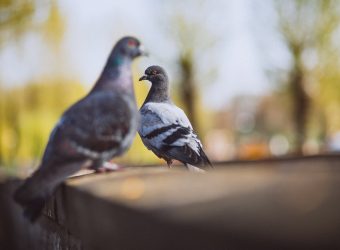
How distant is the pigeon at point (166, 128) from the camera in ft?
10.7

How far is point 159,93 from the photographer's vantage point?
3393mm

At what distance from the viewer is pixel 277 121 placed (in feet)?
261

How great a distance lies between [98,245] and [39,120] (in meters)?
19.7

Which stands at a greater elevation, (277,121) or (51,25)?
(51,25)

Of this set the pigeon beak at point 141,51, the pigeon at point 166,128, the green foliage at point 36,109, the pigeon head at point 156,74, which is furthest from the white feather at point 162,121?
the green foliage at point 36,109

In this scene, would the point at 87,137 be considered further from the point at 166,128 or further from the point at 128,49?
the point at 166,128

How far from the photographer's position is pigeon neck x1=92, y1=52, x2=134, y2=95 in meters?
2.72

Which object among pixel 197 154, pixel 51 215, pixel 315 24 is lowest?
pixel 51 215

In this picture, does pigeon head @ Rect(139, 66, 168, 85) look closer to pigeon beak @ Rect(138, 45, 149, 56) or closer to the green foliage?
pigeon beak @ Rect(138, 45, 149, 56)

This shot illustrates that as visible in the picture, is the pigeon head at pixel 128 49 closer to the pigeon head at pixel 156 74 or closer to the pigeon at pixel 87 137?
the pigeon at pixel 87 137

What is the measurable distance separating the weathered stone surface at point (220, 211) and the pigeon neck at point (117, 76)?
1.58ft

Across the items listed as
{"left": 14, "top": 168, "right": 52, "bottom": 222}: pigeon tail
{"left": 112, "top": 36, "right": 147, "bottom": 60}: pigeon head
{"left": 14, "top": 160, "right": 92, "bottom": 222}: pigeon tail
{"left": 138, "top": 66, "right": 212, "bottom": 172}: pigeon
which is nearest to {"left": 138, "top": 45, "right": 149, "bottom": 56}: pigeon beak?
{"left": 112, "top": 36, "right": 147, "bottom": 60}: pigeon head

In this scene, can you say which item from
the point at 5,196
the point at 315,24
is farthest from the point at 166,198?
the point at 315,24

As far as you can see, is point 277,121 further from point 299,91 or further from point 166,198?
point 166,198
